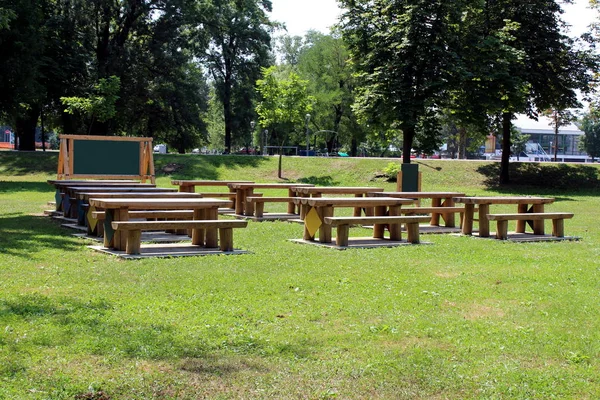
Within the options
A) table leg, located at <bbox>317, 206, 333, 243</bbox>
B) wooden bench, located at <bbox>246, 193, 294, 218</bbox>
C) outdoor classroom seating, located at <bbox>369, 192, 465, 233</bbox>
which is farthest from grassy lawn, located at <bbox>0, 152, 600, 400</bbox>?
wooden bench, located at <bbox>246, 193, 294, 218</bbox>

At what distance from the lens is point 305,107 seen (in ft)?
124

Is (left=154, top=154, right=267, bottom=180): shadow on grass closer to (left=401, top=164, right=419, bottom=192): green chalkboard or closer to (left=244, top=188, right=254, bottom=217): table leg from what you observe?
(left=244, top=188, right=254, bottom=217): table leg

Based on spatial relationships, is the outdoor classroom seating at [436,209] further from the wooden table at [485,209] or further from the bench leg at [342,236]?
the bench leg at [342,236]

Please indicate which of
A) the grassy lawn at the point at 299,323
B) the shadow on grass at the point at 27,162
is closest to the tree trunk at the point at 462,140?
the shadow on grass at the point at 27,162

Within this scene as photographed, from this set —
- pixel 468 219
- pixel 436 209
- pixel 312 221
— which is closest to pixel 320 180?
pixel 436 209

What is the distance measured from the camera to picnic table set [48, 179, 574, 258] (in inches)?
432

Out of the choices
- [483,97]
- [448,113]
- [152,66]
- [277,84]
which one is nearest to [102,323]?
[483,97]

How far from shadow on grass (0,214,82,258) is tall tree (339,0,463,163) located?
1565 centimetres

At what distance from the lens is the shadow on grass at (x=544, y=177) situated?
115 ft

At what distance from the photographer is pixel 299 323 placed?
667cm

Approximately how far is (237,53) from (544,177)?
28.0m

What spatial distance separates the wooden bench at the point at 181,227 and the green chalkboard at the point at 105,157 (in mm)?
9442

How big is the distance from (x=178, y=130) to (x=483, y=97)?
2491 centimetres

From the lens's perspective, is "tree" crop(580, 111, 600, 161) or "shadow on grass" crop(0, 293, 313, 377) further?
"tree" crop(580, 111, 600, 161)
